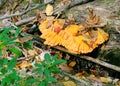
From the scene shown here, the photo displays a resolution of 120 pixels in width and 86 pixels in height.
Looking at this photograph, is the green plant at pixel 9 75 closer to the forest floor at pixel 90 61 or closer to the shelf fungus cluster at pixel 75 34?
the forest floor at pixel 90 61

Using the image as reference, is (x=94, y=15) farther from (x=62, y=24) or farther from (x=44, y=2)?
(x=44, y=2)

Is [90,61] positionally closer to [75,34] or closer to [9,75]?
[75,34]

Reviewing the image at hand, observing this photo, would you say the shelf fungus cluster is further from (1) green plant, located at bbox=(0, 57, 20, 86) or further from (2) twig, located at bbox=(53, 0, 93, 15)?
(1) green plant, located at bbox=(0, 57, 20, 86)

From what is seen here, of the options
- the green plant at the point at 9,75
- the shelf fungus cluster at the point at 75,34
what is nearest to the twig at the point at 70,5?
the shelf fungus cluster at the point at 75,34

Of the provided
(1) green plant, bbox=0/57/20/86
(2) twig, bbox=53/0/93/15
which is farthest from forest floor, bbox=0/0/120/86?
(1) green plant, bbox=0/57/20/86

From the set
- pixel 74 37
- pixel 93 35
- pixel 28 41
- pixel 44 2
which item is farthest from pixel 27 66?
pixel 44 2

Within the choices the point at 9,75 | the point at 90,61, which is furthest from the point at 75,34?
the point at 9,75

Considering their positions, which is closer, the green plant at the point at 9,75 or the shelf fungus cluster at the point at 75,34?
the green plant at the point at 9,75

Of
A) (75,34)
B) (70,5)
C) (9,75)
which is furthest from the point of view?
(70,5)
